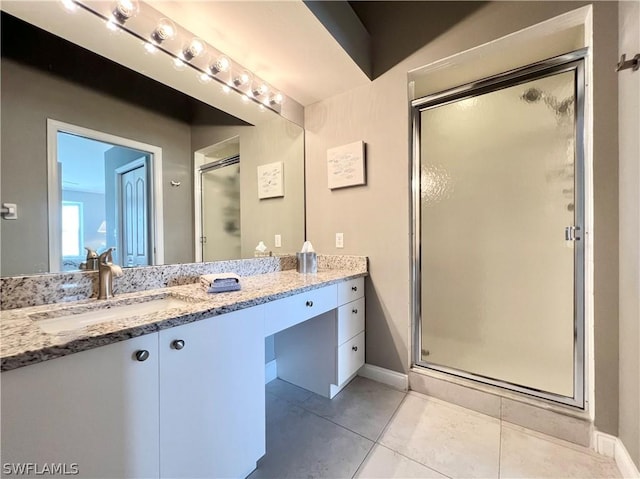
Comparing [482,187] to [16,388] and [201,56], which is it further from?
[16,388]

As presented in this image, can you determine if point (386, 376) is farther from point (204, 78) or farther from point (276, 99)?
point (204, 78)

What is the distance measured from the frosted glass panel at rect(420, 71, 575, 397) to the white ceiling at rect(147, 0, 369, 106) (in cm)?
76

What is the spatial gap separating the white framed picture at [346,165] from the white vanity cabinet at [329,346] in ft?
2.36

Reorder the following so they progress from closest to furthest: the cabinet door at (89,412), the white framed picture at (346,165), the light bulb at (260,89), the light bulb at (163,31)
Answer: the cabinet door at (89,412)
the light bulb at (163,31)
the light bulb at (260,89)
the white framed picture at (346,165)

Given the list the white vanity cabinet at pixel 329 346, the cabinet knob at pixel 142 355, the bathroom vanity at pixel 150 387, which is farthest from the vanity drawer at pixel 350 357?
the cabinet knob at pixel 142 355

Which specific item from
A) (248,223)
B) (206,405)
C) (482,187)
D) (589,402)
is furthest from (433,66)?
(206,405)

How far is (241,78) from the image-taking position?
5.37ft

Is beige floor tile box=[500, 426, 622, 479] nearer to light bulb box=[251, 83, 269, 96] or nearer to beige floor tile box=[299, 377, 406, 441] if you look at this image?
beige floor tile box=[299, 377, 406, 441]

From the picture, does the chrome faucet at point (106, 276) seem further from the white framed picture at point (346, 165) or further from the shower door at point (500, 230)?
the shower door at point (500, 230)

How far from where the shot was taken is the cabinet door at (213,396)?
0.82 metres

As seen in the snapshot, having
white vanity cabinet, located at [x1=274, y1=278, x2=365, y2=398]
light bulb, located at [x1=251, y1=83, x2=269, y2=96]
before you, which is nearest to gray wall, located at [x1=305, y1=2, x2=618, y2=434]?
white vanity cabinet, located at [x1=274, y1=278, x2=365, y2=398]

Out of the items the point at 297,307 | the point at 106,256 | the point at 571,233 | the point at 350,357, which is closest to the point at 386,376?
the point at 350,357

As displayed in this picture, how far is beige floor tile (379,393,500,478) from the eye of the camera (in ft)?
3.83

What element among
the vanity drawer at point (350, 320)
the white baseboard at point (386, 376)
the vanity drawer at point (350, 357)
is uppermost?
the vanity drawer at point (350, 320)
